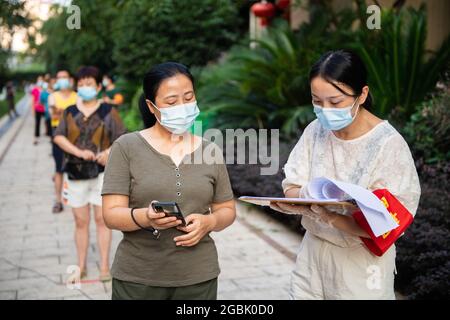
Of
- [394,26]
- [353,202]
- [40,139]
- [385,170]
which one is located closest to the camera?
[353,202]

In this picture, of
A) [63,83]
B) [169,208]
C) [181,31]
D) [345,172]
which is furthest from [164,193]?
[181,31]

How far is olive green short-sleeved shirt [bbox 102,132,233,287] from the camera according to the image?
90.3 inches

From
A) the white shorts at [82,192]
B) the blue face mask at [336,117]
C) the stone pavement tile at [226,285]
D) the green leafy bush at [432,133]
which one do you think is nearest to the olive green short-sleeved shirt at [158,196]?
the blue face mask at [336,117]

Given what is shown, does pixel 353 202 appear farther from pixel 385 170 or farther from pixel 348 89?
pixel 348 89

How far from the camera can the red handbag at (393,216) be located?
2.08 meters

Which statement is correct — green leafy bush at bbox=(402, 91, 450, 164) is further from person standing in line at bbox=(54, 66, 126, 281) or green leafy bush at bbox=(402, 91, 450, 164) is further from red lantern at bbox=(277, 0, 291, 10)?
red lantern at bbox=(277, 0, 291, 10)

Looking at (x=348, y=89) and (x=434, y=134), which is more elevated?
(x=348, y=89)

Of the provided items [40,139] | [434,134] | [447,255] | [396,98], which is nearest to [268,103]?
[396,98]

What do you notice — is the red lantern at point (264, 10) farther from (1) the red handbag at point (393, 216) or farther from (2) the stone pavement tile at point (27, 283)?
(1) the red handbag at point (393, 216)

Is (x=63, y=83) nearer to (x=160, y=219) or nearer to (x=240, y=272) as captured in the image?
(x=240, y=272)

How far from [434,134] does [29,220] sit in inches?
199

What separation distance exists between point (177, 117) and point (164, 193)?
0.34 meters

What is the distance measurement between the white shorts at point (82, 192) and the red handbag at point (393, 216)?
2.93 m
